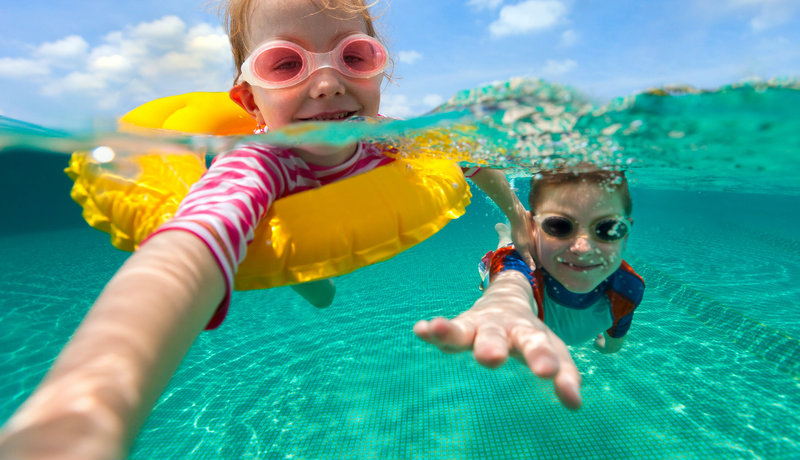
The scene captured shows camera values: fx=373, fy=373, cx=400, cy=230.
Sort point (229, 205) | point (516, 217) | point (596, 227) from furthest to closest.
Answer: point (516, 217) < point (596, 227) < point (229, 205)

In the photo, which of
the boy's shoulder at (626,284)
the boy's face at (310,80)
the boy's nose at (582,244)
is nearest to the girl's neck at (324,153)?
the boy's face at (310,80)

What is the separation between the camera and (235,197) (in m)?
1.64

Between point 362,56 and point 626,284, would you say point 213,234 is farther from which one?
point 626,284

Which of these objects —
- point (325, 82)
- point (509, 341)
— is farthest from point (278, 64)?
point (509, 341)

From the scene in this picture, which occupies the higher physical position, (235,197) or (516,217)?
(235,197)

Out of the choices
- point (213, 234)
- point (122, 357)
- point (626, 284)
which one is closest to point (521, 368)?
point (626, 284)

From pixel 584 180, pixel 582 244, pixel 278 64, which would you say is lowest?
pixel 582 244

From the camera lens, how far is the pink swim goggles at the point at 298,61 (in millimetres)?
2268

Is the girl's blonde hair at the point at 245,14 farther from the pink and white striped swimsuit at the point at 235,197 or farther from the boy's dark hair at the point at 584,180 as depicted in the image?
the boy's dark hair at the point at 584,180

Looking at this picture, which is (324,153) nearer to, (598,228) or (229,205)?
(229,205)

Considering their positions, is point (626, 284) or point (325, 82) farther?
point (626, 284)

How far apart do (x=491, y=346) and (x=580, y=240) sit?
187cm

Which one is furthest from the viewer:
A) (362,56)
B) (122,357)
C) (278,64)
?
(362,56)

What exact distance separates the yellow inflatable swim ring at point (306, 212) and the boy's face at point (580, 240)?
711mm
